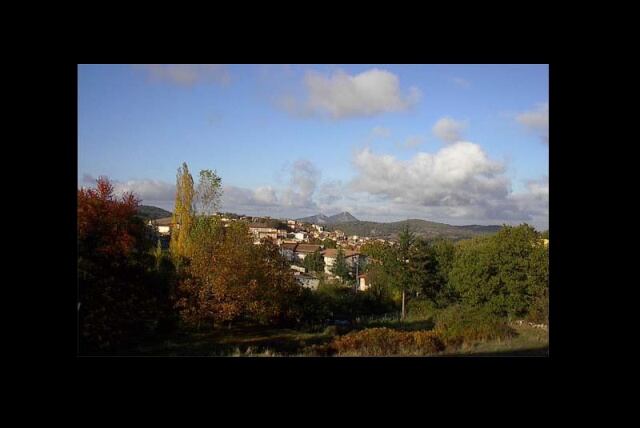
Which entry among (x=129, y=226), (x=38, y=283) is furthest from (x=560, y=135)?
(x=129, y=226)

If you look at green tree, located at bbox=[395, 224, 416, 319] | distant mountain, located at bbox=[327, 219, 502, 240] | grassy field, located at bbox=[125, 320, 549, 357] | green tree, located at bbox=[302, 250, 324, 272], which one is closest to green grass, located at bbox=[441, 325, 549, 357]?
grassy field, located at bbox=[125, 320, 549, 357]

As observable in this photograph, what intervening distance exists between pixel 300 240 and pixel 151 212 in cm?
148

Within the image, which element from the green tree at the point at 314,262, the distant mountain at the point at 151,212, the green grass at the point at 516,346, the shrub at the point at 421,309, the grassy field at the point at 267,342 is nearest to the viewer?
the green grass at the point at 516,346

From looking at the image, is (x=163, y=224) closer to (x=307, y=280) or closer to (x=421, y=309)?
(x=307, y=280)

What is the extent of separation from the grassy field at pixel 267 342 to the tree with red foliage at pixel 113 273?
0.93 feet

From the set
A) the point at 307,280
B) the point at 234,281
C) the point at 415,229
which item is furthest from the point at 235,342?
the point at 415,229

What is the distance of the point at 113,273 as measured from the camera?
3736 millimetres

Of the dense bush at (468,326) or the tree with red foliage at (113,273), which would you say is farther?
the dense bush at (468,326)

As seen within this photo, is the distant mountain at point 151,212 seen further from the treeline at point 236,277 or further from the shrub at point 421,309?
the shrub at point 421,309

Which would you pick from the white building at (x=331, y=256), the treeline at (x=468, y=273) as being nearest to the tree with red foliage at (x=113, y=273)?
the white building at (x=331, y=256)

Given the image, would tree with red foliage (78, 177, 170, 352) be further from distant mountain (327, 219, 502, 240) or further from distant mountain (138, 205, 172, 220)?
distant mountain (327, 219, 502, 240)

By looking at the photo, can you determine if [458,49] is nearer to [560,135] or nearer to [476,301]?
[560,135]

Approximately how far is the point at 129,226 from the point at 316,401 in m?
2.48

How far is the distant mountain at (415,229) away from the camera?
4.05m
